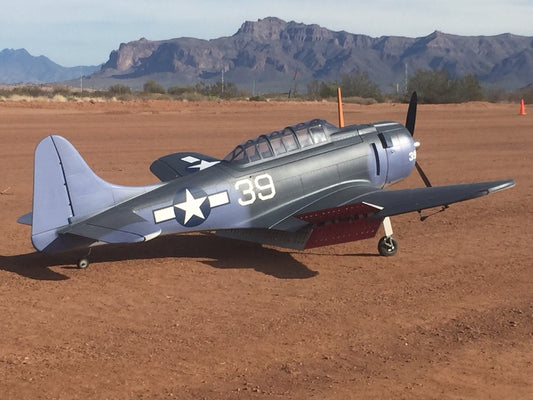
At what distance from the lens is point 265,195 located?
37.7 ft

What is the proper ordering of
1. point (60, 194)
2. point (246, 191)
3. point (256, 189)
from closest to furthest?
point (60, 194), point (246, 191), point (256, 189)

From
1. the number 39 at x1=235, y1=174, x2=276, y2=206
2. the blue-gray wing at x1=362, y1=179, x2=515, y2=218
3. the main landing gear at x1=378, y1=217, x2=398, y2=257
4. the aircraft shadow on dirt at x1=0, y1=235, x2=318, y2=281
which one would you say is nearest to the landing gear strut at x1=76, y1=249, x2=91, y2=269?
the aircraft shadow on dirt at x1=0, y1=235, x2=318, y2=281

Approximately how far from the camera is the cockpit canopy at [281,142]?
1166 cm

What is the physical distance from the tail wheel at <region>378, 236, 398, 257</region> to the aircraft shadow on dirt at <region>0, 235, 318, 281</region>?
1336 mm

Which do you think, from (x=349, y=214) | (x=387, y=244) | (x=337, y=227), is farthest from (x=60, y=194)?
(x=387, y=244)

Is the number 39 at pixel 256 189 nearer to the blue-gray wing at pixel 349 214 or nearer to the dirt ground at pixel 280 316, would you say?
the blue-gray wing at pixel 349 214

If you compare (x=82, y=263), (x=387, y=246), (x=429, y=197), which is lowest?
(x=387, y=246)

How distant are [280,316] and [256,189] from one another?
117 inches

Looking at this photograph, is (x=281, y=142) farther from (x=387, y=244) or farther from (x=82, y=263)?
(x=82, y=263)

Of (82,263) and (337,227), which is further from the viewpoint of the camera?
(337,227)

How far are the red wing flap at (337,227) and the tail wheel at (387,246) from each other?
0.69 metres

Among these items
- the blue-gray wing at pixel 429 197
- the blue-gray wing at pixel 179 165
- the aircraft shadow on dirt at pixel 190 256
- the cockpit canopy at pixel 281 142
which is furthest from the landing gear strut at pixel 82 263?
the blue-gray wing at pixel 429 197

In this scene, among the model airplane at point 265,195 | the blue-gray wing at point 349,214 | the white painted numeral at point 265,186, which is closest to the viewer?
the model airplane at point 265,195

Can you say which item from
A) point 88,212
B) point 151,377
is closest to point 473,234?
point 88,212
